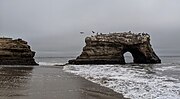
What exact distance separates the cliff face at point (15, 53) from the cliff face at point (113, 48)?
9.60 m

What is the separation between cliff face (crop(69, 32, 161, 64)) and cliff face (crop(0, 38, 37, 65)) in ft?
31.5

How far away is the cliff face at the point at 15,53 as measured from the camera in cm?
4900

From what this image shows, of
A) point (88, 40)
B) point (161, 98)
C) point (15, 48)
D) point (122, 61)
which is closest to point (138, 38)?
point (122, 61)

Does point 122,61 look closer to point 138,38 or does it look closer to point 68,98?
point 138,38

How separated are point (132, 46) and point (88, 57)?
31.0ft

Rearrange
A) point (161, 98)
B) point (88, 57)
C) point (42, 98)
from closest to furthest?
point (42, 98), point (161, 98), point (88, 57)

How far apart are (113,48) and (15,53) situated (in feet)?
62.1

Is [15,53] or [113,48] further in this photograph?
[113,48]

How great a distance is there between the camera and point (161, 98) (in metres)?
12.7

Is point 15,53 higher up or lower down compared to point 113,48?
lower down

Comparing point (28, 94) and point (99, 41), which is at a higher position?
point (99, 41)

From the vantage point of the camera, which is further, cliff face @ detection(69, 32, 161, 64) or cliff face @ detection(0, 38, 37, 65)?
cliff face @ detection(69, 32, 161, 64)

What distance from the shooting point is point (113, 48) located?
55906 millimetres

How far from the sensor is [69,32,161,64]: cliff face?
55031mm
